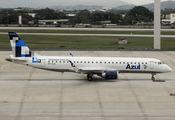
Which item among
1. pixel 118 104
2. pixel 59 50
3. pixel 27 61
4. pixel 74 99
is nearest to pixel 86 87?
pixel 74 99

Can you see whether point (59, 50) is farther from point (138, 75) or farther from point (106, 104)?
point (106, 104)

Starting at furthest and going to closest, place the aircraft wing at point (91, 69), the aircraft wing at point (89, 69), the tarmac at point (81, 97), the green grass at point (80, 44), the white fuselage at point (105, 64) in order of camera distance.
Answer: the green grass at point (80, 44) < the white fuselage at point (105, 64) < the aircraft wing at point (91, 69) < the aircraft wing at point (89, 69) < the tarmac at point (81, 97)

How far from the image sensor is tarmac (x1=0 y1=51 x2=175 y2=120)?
80.0ft

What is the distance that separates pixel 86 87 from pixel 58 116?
9713mm

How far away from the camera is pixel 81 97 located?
29.2m

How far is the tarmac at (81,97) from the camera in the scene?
24.4 meters

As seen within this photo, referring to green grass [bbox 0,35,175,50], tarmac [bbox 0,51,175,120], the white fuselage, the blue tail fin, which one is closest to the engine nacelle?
tarmac [bbox 0,51,175,120]

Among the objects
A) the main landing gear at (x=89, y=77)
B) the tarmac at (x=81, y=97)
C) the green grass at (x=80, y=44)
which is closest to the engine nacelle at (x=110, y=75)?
the tarmac at (x=81, y=97)

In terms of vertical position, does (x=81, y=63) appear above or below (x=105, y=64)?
above

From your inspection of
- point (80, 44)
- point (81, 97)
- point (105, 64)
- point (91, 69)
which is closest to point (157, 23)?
point (80, 44)

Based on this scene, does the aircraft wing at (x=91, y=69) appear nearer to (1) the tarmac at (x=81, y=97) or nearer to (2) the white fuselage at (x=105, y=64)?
(2) the white fuselage at (x=105, y=64)

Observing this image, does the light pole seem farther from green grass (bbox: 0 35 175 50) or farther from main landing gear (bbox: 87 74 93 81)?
main landing gear (bbox: 87 74 93 81)

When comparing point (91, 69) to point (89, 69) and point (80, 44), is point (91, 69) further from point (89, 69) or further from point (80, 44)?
point (80, 44)

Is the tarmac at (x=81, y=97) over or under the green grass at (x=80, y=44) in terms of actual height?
under
